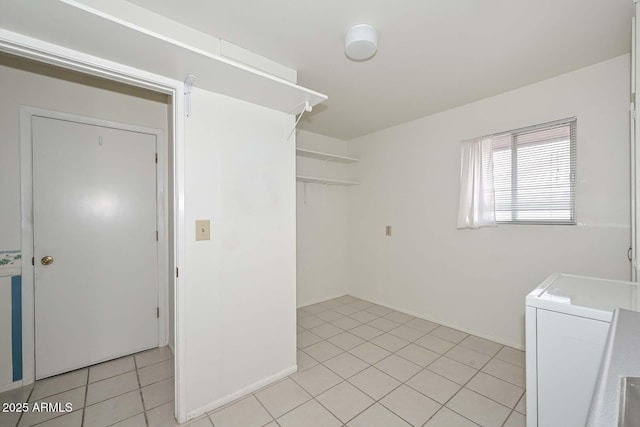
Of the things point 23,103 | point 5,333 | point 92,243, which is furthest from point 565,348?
point 23,103

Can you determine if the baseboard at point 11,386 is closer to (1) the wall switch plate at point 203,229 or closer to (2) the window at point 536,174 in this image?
(1) the wall switch plate at point 203,229

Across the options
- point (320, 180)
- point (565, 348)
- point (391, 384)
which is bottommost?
point (391, 384)

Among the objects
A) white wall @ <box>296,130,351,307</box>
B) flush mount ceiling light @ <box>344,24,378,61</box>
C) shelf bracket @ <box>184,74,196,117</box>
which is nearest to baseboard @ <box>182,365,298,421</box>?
white wall @ <box>296,130,351,307</box>

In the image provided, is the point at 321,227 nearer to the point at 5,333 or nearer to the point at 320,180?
the point at 320,180

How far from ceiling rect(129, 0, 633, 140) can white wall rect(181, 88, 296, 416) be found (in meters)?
0.46

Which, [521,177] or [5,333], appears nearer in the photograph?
[5,333]

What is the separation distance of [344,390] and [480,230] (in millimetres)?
2049

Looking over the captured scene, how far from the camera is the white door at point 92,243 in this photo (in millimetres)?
2080

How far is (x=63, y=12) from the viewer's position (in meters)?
1.07

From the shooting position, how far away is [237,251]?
1889 mm

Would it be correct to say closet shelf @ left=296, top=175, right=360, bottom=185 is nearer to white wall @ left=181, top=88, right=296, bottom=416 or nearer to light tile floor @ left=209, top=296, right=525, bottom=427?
white wall @ left=181, top=88, right=296, bottom=416

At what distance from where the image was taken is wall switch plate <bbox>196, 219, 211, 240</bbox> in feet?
5.63

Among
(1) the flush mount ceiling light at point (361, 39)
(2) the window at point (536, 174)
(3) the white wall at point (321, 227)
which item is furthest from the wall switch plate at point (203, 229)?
(2) the window at point (536, 174)

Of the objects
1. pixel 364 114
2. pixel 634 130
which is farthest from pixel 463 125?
pixel 634 130
